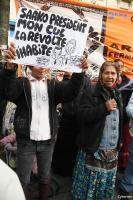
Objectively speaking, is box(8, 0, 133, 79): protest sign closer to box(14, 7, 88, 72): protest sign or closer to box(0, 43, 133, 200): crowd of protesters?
box(0, 43, 133, 200): crowd of protesters

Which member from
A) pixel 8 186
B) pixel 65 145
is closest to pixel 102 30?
pixel 65 145

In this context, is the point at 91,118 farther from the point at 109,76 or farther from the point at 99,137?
the point at 109,76

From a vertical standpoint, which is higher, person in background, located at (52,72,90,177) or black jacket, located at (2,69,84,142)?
black jacket, located at (2,69,84,142)

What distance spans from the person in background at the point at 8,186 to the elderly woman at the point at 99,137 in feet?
5.12

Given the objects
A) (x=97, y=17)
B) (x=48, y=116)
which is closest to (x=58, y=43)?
(x=48, y=116)

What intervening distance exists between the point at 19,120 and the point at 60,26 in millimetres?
968

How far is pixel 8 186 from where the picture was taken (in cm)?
204

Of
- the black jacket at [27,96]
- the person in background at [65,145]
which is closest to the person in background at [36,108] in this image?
the black jacket at [27,96]

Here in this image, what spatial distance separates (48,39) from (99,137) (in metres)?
1.14

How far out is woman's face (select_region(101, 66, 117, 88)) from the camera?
377 cm

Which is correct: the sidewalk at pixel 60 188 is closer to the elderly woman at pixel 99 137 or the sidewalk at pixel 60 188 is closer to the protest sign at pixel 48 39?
the elderly woman at pixel 99 137

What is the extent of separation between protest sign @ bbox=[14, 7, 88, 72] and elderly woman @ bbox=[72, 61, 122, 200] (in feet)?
1.60

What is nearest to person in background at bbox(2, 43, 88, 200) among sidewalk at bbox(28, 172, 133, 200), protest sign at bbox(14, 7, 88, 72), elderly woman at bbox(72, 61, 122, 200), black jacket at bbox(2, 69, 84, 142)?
black jacket at bbox(2, 69, 84, 142)

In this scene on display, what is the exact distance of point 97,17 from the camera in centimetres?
672
